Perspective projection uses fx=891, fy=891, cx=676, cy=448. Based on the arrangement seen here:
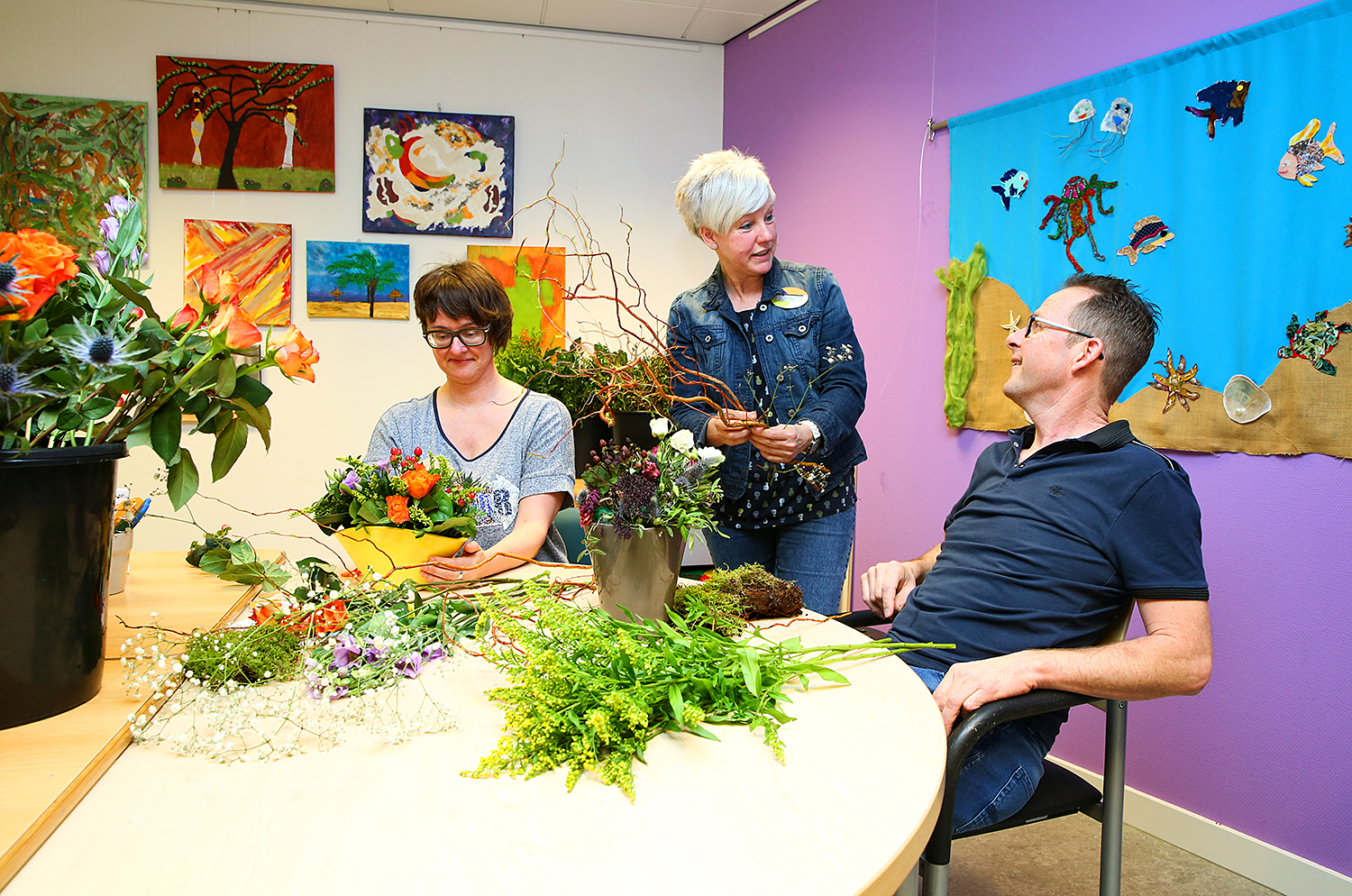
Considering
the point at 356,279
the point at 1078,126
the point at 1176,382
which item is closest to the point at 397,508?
the point at 1176,382

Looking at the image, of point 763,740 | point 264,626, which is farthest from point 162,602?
point 763,740

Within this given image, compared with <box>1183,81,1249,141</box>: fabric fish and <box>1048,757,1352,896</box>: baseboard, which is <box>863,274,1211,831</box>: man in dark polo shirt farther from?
<box>1048,757,1352,896</box>: baseboard

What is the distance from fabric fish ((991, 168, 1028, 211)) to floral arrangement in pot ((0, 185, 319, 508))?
251 cm

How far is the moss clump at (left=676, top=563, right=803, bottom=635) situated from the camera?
55.2 inches

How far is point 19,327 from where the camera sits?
907 millimetres

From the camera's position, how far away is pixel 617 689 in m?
0.98

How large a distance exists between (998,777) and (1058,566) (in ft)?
1.26

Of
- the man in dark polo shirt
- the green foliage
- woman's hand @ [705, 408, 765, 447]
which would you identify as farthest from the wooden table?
woman's hand @ [705, 408, 765, 447]

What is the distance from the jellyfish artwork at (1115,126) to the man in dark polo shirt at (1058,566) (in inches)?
39.6

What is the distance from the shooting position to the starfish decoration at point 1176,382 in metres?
2.41

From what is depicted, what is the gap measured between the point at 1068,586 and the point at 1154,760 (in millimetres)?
1321

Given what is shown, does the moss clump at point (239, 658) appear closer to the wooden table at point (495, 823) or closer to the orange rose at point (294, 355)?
the wooden table at point (495, 823)

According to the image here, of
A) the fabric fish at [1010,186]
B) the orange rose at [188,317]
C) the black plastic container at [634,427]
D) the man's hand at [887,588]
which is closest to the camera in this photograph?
the orange rose at [188,317]

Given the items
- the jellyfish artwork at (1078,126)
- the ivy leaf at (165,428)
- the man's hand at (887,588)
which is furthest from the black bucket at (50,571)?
the jellyfish artwork at (1078,126)
